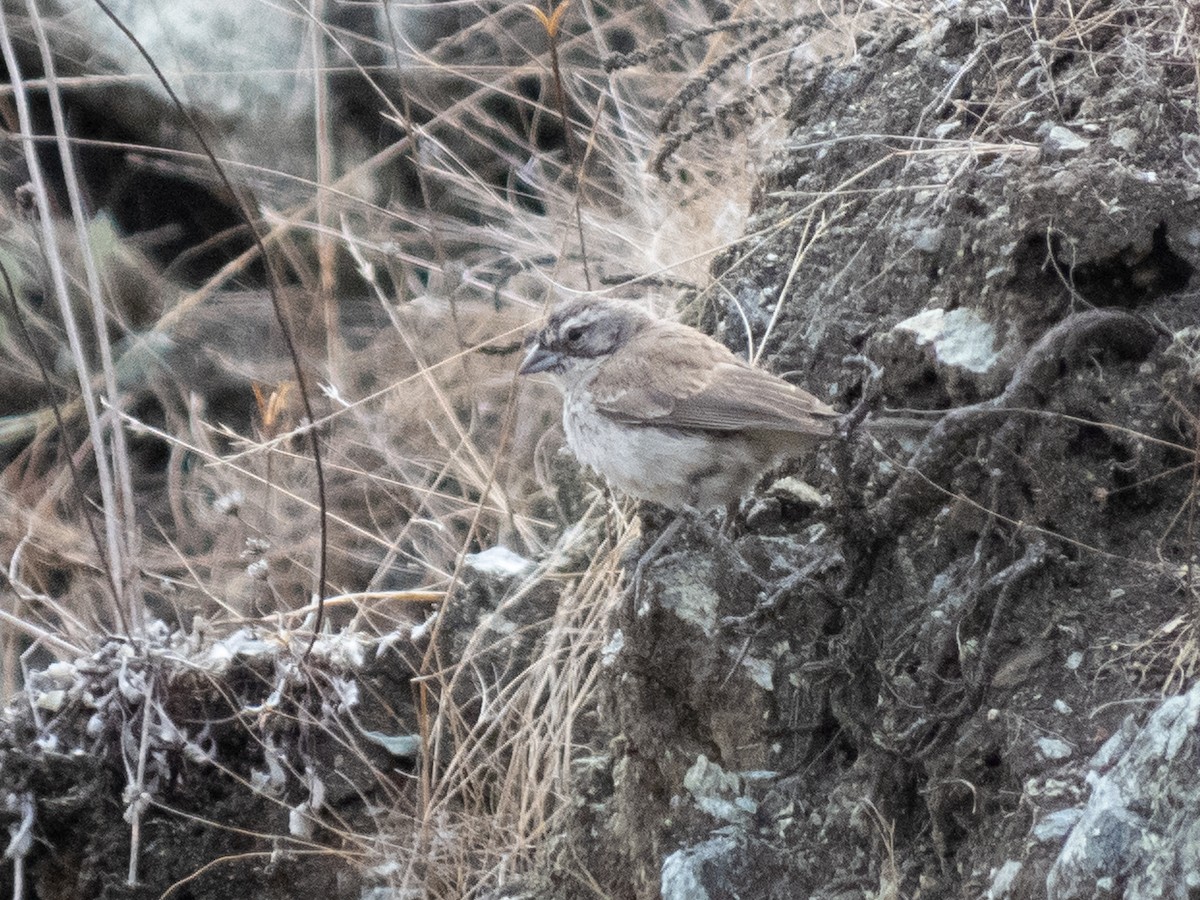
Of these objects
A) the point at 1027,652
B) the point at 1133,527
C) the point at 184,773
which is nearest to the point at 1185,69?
the point at 1133,527

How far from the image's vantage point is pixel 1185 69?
3.05 metres

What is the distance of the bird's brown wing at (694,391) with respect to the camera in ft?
10.2

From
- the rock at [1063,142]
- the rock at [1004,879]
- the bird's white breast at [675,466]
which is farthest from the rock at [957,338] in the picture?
the rock at [1004,879]

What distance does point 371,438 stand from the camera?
200 inches

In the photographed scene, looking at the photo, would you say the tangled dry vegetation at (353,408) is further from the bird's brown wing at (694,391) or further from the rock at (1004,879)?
the rock at (1004,879)

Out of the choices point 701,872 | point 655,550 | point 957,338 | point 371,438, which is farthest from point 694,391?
point 371,438

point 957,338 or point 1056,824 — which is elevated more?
point 957,338

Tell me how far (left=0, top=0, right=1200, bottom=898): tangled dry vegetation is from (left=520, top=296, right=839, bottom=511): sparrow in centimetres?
29

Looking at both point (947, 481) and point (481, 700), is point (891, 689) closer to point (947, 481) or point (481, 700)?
point (947, 481)

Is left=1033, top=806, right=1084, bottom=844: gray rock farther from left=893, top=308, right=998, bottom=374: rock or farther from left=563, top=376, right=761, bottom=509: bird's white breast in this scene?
left=563, top=376, right=761, bottom=509: bird's white breast

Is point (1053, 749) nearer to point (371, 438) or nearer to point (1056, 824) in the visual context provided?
point (1056, 824)

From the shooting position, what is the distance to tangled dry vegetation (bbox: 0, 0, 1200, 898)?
386 centimetres

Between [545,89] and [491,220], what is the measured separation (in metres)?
0.73

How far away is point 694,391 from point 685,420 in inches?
3.4
